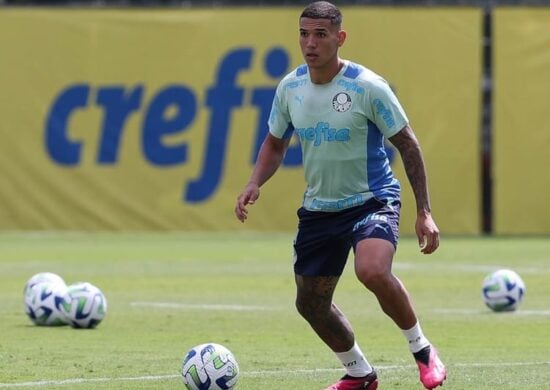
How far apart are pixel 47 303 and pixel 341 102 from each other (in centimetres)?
520

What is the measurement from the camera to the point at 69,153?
90.2 ft

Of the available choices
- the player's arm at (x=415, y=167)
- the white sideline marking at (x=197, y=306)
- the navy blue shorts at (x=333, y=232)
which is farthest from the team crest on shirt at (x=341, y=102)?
the white sideline marking at (x=197, y=306)

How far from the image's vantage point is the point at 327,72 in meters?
9.70

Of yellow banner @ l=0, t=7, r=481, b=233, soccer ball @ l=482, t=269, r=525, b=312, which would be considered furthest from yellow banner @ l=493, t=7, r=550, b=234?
soccer ball @ l=482, t=269, r=525, b=312

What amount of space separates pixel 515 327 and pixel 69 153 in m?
14.6

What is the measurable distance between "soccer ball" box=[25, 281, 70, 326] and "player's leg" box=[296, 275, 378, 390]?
4.48 meters

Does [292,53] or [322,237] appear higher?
[322,237]

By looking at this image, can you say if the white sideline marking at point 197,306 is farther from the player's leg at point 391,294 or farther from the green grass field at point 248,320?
the player's leg at point 391,294

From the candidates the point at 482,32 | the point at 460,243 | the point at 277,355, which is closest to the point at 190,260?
the point at 460,243

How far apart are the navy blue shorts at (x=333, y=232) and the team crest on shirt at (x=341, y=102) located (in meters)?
0.59

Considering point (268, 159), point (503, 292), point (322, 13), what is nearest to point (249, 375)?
point (268, 159)

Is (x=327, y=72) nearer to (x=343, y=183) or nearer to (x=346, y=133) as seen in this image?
(x=346, y=133)

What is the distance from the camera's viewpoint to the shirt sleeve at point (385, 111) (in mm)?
9562

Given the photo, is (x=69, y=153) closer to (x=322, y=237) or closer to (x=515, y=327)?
(x=515, y=327)
